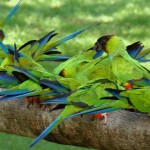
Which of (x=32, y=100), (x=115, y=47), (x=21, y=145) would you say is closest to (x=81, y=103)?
(x=32, y=100)

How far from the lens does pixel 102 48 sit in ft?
6.56

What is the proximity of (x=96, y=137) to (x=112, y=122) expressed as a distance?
7 centimetres

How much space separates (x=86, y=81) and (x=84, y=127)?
133 millimetres

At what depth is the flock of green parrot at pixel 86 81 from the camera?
1709 mm

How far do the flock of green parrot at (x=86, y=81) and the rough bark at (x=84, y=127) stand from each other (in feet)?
0.13

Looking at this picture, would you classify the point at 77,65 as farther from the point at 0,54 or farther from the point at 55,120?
the point at 0,54

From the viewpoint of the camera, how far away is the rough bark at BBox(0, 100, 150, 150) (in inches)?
67.2

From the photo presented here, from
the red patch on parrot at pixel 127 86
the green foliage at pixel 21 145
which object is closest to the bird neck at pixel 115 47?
the red patch on parrot at pixel 127 86

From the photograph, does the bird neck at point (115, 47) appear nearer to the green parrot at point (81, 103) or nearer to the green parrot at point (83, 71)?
the green parrot at point (83, 71)

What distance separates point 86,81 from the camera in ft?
5.99

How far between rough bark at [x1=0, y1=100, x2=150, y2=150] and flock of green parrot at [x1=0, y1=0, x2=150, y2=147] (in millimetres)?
38

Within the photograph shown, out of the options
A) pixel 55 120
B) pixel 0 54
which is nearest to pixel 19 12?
pixel 0 54

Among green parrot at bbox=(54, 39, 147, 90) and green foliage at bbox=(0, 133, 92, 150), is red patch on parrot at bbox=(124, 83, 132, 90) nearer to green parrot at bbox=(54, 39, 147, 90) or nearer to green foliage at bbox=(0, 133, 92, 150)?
green parrot at bbox=(54, 39, 147, 90)

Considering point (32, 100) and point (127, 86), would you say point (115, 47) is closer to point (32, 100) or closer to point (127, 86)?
point (127, 86)
